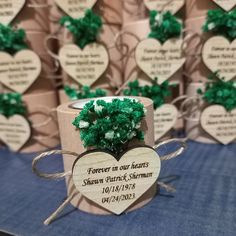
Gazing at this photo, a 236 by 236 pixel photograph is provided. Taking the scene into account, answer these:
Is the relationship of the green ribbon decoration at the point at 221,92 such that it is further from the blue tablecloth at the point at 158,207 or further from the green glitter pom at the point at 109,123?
the green glitter pom at the point at 109,123

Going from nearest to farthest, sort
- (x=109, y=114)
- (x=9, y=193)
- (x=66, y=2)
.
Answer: (x=109, y=114) < (x=9, y=193) < (x=66, y=2)

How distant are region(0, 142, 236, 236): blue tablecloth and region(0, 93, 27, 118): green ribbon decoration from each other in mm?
167

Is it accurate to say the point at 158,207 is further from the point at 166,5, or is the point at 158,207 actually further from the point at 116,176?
the point at 166,5

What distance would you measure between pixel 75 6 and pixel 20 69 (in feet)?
0.71

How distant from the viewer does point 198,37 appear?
0.71m

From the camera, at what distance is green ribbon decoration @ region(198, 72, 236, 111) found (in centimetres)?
68

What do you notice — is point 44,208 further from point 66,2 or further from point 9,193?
point 66,2

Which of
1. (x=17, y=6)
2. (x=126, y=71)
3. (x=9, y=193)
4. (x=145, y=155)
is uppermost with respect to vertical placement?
(x=17, y=6)

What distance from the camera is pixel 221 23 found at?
0.64 metres

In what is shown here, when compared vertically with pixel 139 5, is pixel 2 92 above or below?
below

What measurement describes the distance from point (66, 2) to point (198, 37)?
35 cm

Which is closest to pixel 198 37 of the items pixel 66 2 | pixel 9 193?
pixel 66 2

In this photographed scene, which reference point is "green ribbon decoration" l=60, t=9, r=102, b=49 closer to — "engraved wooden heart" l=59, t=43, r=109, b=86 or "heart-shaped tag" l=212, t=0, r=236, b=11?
"engraved wooden heart" l=59, t=43, r=109, b=86

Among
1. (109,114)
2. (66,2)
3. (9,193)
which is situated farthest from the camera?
(66,2)
